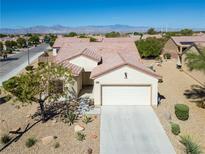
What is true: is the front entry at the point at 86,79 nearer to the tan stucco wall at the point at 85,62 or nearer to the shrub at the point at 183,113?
the tan stucco wall at the point at 85,62

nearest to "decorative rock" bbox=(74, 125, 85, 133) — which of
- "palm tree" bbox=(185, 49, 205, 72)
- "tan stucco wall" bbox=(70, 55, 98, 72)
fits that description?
"palm tree" bbox=(185, 49, 205, 72)

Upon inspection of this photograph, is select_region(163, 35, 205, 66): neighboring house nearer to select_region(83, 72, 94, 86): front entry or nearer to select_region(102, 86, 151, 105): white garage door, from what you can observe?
select_region(83, 72, 94, 86): front entry

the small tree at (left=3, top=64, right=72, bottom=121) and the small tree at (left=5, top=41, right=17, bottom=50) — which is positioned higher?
the small tree at (left=5, top=41, right=17, bottom=50)

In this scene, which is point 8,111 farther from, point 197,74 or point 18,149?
point 197,74

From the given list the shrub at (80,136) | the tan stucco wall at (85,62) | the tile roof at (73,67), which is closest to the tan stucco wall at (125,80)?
the tile roof at (73,67)

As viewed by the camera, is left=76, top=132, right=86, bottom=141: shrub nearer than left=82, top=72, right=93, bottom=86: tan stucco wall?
Yes

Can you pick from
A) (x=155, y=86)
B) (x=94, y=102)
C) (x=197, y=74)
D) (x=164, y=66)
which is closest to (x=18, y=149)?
(x=94, y=102)

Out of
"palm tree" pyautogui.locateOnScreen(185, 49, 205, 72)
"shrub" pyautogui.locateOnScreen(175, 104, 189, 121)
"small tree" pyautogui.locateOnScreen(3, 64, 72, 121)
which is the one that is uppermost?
"palm tree" pyautogui.locateOnScreen(185, 49, 205, 72)

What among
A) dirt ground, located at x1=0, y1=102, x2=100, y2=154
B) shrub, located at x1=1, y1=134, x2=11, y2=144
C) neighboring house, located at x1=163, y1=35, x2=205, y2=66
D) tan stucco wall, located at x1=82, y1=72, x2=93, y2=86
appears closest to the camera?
dirt ground, located at x1=0, y1=102, x2=100, y2=154

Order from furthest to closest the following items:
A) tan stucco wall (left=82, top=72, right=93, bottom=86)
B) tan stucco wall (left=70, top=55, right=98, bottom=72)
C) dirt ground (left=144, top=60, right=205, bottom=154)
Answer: tan stucco wall (left=82, top=72, right=93, bottom=86)
tan stucco wall (left=70, top=55, right=98, bottom=72)
dirt ground (left=144, top=60, right=205, bottom=154)
